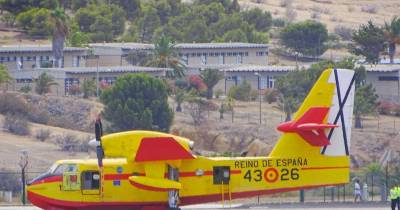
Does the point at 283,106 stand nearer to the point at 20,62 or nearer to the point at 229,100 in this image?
the point at 229,100

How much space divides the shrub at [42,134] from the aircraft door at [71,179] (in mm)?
42955

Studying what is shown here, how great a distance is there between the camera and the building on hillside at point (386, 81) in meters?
119

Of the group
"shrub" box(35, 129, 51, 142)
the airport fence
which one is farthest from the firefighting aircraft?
"shrub" box(35, 129, 51, 142)

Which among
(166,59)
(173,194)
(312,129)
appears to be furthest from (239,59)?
(173,194)

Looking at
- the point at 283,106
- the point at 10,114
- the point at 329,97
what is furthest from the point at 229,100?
the point at 329,97

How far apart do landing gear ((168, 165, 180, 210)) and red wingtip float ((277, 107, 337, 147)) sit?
12.5 ft

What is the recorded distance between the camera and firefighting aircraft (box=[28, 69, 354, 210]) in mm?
50656

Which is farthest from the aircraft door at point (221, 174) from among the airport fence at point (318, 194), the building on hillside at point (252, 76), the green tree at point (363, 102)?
the building on hillside at point (252, 76)

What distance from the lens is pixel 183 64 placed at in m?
124

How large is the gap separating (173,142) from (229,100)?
61.3 metres

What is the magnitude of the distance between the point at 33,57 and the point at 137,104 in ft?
89.1

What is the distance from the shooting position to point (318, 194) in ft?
222

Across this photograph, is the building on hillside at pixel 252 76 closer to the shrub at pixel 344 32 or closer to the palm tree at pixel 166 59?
the palm tree at pixel 166 59

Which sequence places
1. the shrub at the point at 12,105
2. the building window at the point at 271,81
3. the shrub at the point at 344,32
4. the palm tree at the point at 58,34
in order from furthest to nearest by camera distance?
the shrub at the point at 344,32, the building window at the point at 271,81, the palm tree at the point at 58,34, the shrub at the point at 12,105
